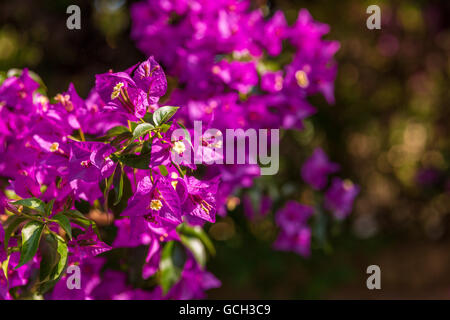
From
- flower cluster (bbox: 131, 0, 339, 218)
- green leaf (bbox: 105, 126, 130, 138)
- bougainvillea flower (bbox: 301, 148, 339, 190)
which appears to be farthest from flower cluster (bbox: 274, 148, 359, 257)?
green leaf (bbox: 105, 126, 130, 138)

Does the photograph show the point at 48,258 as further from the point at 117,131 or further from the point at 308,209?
the point at 308,209

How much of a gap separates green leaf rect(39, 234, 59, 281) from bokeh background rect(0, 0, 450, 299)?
115 cm

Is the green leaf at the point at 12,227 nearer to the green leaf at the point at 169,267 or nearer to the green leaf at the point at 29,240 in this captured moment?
the green leaf at the point at 29,240

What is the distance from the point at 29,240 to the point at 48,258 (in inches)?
4.2

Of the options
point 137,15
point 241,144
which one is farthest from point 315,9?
point 241,144

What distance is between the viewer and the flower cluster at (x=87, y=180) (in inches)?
28.9

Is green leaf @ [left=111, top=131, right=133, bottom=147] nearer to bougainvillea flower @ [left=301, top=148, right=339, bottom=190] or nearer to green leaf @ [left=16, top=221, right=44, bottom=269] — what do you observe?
green leaf @ [left=16, top=221, right=44, bottom=269]

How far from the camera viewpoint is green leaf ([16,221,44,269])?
0.72 metres

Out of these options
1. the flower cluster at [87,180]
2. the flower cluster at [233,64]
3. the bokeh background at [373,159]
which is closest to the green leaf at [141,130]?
the flower cluster at [87,180]

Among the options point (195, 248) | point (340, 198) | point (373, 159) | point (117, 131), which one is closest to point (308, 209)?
point (340, 198)

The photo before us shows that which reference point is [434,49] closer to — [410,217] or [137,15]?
[410,217]

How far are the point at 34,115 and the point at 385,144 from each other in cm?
235

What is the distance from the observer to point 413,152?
3.07 meters

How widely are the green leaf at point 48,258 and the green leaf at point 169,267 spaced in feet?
0.89
